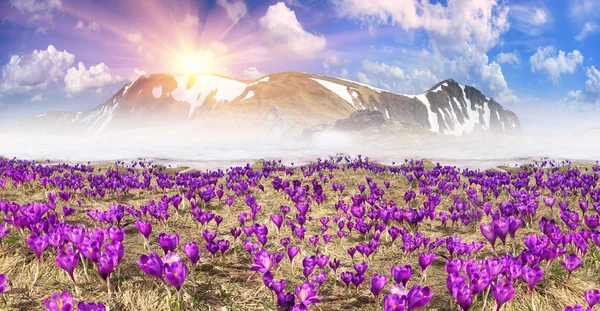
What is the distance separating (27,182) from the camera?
1365cm

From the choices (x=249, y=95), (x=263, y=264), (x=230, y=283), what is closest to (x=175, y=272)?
(x=263, y=264)

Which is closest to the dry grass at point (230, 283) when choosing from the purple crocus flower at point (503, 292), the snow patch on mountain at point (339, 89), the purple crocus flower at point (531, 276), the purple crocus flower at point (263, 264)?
the purple crocus flower at point (263, 264)

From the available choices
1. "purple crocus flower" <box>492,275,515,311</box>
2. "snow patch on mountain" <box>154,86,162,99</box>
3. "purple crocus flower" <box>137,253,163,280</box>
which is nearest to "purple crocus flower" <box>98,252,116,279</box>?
"purple crocus flower" <box>137,253,163,280</box>

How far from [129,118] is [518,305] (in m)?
205

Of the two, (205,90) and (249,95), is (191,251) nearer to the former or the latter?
(249,95)

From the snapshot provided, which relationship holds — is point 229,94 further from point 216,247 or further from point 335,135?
point 216,247

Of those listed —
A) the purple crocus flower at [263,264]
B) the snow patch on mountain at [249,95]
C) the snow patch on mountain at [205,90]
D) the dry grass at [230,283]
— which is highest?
the snow patch on mountain at [205,90]

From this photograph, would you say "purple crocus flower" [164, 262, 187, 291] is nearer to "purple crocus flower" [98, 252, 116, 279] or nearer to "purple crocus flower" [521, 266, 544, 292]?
"purple crocus flower" [98, 252, 116, 279]

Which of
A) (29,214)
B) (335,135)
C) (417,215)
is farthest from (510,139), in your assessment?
(29,214)

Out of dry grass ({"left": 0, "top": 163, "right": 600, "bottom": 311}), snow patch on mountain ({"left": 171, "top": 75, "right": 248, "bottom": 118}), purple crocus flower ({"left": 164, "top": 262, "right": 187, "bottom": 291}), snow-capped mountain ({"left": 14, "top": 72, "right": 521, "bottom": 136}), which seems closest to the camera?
purple crocus flower ({"left": 164, "top": 262, "right": 187, "bottom": 291})

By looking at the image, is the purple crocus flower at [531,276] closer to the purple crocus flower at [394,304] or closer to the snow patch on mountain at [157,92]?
the purple crocus flower at [394,304]

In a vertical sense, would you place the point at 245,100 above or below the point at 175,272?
above

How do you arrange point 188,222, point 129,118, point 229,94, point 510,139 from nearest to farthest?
point 188,222, point 510,139, point 229,94, point 129,118

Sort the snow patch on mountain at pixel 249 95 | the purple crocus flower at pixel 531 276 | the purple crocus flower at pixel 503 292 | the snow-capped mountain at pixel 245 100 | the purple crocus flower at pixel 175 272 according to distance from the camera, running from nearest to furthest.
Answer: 1. the purple crocus flower at pixel 503 292
2. the purple crocus flower at pixel 175 272
3. the purple crocus flower at pixel 531 276
4. the snow-capped mountain at pixel 245 100
5. the snow patch on mountain at pixel 249 95
